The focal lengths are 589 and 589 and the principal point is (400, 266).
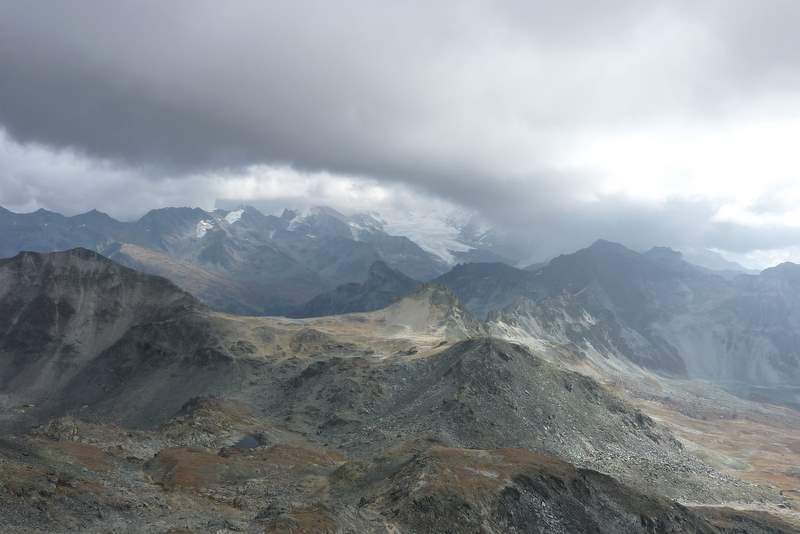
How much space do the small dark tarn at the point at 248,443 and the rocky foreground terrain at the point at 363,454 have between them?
58 cm

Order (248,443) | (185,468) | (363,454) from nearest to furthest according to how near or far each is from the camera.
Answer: (185,468) < (363,454) < (248,443)

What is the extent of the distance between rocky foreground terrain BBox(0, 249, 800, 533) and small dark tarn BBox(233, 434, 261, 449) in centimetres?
58

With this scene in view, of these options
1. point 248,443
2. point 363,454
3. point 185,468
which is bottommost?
point 248,443

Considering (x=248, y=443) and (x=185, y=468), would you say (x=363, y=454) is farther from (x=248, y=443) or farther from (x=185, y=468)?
(x=185, y=468)

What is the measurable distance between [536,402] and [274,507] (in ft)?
276

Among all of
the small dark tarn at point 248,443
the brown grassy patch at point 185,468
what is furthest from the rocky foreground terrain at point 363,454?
the small dark tarn at point 248,443

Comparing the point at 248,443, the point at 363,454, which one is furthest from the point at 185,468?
the point at 363,454

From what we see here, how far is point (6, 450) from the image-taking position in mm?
67812

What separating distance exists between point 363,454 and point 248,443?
76.0ft

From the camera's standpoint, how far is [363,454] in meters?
113

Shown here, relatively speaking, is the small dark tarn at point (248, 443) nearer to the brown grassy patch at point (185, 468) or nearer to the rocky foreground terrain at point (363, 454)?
the rocky foreground terrain at point (363, 454)

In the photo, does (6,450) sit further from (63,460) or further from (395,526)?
(395,526)

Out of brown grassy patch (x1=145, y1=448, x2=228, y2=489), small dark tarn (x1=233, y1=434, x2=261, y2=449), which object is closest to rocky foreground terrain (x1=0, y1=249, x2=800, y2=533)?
brown grassy patch (x1=145, y1=448, x2=228, y2=489)

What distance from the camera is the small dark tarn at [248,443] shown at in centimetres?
11331
